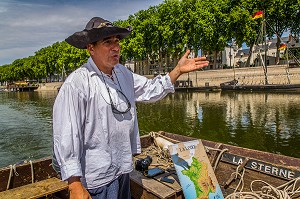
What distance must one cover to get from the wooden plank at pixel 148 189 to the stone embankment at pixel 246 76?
42.0 m

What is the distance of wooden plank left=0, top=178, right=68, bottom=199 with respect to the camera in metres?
3.51

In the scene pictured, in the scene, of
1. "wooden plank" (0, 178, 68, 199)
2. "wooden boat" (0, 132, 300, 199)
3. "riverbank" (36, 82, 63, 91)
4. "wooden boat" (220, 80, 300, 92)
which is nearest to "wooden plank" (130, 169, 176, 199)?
"wooden boat" (0, 132, 300, 199)

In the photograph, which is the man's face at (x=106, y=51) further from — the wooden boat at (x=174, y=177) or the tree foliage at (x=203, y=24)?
the tree foliage at (x=203, y=24)

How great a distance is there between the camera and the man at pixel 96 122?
7.54 feet

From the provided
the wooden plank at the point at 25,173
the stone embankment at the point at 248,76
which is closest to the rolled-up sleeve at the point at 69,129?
the wooden plank at the point at 25,173

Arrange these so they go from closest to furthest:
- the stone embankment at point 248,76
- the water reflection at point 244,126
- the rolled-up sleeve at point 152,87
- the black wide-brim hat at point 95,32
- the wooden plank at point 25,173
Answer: the black wide-brim hat at point 95,32, the rolled-up sleeve at point 152,87, the wooden plank at point 25,173, the water reflection at point 244,126, the stone embankment at point 248,76

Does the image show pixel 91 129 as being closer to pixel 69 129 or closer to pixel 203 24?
pixel 69 129

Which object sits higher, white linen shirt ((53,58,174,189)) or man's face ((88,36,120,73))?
man's face ((88,36,120,73))

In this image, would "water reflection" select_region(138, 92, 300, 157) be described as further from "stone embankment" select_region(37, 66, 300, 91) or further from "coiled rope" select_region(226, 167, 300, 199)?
"stone embankment" select_region(37, 66, 300, 91)

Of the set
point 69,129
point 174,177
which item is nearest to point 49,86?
point 174,177

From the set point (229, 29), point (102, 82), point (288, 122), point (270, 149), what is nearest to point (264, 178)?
point (102, 82)

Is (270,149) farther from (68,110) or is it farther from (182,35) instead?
(182,35)

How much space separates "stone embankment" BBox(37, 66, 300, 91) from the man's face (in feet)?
143

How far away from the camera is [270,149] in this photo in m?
11.7
